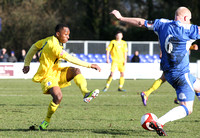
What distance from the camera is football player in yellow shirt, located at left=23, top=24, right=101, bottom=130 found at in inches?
289

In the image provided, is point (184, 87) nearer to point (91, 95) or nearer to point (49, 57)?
point (91, 95)

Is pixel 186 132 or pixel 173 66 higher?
pixel 173 66

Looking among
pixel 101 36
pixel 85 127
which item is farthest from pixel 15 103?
pixel 101 36

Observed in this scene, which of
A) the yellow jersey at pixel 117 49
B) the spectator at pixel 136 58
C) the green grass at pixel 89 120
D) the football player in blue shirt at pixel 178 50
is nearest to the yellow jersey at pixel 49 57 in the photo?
the green grass at pixel 89 120

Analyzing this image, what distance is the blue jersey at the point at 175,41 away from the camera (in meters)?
6.47

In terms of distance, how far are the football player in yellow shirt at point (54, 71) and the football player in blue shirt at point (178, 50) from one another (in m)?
1.33

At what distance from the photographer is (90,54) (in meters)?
28.5

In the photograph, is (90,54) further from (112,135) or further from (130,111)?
(112,135)

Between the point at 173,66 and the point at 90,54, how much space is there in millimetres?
22026

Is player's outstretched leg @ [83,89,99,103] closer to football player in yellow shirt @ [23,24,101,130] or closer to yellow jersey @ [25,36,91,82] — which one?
football player in yellow shirt @ [23,24,101,130]

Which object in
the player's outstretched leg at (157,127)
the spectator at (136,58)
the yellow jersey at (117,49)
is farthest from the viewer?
the spectator at (136,58)

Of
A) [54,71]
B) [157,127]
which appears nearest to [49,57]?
[54,71]

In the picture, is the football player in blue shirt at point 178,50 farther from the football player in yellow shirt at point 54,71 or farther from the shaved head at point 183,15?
the football player in yellow shirt at point 54,71

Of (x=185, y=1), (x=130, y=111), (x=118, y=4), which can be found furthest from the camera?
(x=118, y=4)
